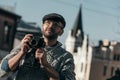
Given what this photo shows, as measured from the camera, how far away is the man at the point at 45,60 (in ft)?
17.2

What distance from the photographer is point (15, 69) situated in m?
5.34

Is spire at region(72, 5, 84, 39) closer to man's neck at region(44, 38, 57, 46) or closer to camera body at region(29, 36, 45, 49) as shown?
man's neck at region(44, 38, 57, 46)

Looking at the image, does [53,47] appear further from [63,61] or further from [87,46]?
[87,46]

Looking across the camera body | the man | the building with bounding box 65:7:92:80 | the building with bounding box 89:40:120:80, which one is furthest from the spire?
the camera body

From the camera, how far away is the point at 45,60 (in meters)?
5.22

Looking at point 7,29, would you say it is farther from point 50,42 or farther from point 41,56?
point 41,56

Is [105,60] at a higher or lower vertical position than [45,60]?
lower

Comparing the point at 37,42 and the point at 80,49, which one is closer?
the point at 37,42

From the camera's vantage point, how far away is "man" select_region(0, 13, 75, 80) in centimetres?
525

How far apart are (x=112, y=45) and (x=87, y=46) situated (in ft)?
13.3

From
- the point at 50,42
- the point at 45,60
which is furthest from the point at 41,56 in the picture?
the point at 50,42

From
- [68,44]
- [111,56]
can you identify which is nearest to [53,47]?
[111,56]

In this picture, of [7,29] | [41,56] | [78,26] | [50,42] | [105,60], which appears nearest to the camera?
[41,56]

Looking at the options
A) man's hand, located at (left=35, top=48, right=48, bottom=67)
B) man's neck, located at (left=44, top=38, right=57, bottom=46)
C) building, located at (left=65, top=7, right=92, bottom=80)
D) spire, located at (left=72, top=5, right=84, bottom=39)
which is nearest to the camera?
man's hand, located at (left=35, top=48, right=48, bottom=67)
